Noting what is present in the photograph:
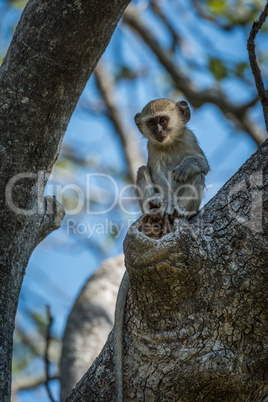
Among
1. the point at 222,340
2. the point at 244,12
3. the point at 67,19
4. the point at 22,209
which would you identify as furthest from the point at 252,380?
the point at 244,12

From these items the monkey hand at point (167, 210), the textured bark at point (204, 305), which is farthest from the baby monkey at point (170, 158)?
the textured bark at point (204, 305)

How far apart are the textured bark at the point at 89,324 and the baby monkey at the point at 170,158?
1.17 metres

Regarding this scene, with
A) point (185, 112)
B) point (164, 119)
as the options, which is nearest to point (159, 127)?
point (164, 119)

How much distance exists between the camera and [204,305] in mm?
3377

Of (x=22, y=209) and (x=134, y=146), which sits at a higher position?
(x=134, y=146)

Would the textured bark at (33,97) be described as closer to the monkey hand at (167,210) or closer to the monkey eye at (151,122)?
the monkey hand at (167,210)

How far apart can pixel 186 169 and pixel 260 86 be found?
5.46ft

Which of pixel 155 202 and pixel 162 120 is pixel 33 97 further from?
pixel 162 120

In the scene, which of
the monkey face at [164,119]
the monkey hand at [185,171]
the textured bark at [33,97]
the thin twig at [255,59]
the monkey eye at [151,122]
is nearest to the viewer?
the textured bark at [33,97]

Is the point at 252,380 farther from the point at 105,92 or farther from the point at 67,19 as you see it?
the point at 105,92

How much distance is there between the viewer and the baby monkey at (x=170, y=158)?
5.86 m

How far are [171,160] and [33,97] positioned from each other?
3.27 meters

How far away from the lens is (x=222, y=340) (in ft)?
11.0

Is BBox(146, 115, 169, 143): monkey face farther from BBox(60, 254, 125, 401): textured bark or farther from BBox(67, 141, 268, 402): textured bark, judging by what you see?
BBox(67, 141, 268, 402): textured bark
